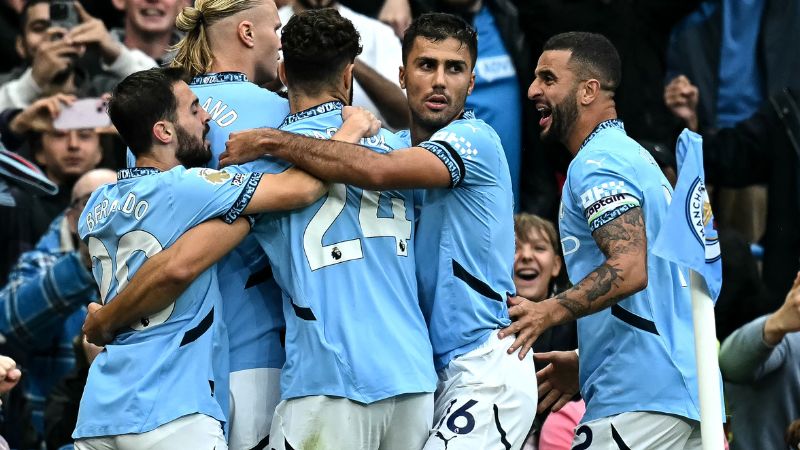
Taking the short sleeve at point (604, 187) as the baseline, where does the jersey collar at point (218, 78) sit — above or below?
above

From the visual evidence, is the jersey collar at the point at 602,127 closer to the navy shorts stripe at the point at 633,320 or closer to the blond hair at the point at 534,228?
the navy shorts stripe at the point at 633,320

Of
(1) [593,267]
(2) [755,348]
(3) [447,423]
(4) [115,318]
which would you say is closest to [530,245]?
(2) [755,348]

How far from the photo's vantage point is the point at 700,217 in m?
5.88

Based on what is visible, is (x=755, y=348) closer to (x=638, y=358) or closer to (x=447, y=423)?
(x=638, y=358)

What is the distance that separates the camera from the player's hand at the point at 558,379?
746 cm

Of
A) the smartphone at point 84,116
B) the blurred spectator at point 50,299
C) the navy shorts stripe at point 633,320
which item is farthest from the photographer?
the smartphone at point 84,116

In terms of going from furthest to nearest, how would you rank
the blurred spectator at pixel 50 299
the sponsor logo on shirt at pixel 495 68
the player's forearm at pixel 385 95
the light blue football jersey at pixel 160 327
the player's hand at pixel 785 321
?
the sponsor logo on shirt at pixel 495 68, the player's forearm at pixel 385 95, the blurred spectator at pixel 50 299, the player's hand at pixel 785 321, the light blue football jersey at pixel 160 327

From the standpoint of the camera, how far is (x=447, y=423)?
6.55 m

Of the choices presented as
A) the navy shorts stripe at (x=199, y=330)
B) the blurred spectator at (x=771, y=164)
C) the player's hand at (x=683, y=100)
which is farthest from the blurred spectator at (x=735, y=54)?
the navy shorts stripe at (x=199, y=330)

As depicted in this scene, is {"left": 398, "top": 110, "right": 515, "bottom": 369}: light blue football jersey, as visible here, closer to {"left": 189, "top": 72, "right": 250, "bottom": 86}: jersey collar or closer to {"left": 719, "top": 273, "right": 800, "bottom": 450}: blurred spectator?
{"left": 189, "top": 72, "right": 250, "bottom": 86}: jersey collar

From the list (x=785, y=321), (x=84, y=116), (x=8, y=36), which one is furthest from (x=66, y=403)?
(x=8, y=36)

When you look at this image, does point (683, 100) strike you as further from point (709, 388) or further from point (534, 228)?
point (709, 388)

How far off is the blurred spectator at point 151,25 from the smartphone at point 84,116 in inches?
29.3

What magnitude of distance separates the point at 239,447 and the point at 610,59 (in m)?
Result: 2.58
